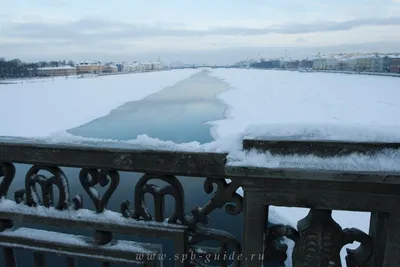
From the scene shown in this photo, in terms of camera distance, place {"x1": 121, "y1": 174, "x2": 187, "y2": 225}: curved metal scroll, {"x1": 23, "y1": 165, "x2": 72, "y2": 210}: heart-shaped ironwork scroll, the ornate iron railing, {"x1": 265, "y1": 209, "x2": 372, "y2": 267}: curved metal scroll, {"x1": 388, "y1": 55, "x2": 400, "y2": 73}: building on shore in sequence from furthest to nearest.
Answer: {"x1": 388, "y1": 55, "x2": 400, "y2": 73}: building on shore < {"x1": 23, "y1": 165, "x2": 72, "y2": 210}: heart-shaped ironwork scroll < {"x1": 121, "y1": 174, "x2": 187, "y2": 225}: curved metal scroll < {"x1": 265, "y1": 209, "x2": 372, "y2": 267}: curved metal scroll < the ornate iron railing

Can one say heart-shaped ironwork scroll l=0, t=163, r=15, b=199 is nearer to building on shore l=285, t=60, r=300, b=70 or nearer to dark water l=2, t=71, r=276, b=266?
dark water l=2, t=71, r=276, b=266

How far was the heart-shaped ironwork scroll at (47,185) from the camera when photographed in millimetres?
1650

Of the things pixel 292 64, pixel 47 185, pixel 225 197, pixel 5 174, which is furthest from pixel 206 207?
pixel 292 64

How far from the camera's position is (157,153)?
1.48 m

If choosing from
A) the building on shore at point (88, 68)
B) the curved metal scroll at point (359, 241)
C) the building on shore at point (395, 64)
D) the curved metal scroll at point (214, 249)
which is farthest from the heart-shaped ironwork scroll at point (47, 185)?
the building on shore at point (88, 68)

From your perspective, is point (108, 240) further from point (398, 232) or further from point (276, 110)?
point (276, 110)

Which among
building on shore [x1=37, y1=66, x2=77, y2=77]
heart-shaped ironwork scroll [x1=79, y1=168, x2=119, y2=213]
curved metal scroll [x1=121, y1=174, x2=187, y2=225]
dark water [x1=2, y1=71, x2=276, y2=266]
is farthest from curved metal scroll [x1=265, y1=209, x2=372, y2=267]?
building on shore [x1=37, y1=66, x2=77, y2=77]

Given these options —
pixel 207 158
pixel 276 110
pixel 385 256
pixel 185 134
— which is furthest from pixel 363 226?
pixel 276 110

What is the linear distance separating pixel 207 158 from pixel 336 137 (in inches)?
20.1

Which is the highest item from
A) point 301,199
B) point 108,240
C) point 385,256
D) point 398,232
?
point 301,199

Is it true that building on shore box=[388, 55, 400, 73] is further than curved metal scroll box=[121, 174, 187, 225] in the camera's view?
Yes

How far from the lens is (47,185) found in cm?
166

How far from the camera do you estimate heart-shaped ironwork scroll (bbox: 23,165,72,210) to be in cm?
165

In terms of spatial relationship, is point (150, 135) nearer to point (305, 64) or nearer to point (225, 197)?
point (225, 197)
